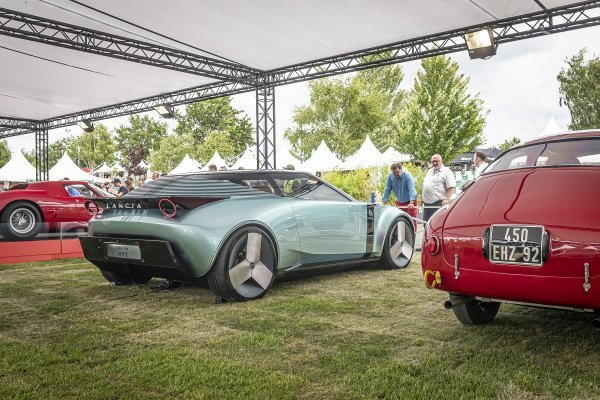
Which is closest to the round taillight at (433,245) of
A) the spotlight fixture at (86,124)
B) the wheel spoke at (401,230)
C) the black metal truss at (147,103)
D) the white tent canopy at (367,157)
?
the wheel spoke at (401,230)

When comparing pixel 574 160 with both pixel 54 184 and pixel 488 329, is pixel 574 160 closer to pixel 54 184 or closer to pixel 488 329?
pixel 488 329

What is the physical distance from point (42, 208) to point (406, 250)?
258 inches

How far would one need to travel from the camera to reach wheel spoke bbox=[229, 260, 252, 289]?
4770 millimetres

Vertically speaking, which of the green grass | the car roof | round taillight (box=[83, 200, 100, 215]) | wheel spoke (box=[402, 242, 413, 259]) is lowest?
the green grass

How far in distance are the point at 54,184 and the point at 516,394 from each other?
931 cm

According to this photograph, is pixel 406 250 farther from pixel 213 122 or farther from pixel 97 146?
pixel 97 146

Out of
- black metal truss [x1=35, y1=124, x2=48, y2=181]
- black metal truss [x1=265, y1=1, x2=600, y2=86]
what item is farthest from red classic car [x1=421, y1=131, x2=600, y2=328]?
black metal truss [x1=35, y1=124, x2=48, y2=181]

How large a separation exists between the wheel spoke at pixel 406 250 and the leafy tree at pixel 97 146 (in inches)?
2791

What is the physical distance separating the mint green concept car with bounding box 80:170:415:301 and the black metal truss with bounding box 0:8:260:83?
800cm

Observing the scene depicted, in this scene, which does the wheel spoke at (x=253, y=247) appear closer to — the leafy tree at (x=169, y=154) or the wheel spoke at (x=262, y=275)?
the wheel spoke at (x=262, y=275)

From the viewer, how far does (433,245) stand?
346 cm

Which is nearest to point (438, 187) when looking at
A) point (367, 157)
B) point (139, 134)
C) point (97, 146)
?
point (367, 157)

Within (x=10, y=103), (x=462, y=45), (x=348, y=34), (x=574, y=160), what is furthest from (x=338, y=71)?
(x=10, y=103)

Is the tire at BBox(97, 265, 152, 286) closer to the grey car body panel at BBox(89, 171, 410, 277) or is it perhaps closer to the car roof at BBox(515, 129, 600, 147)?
the grey car body panel at BBox(89, 171, 410, 277)
